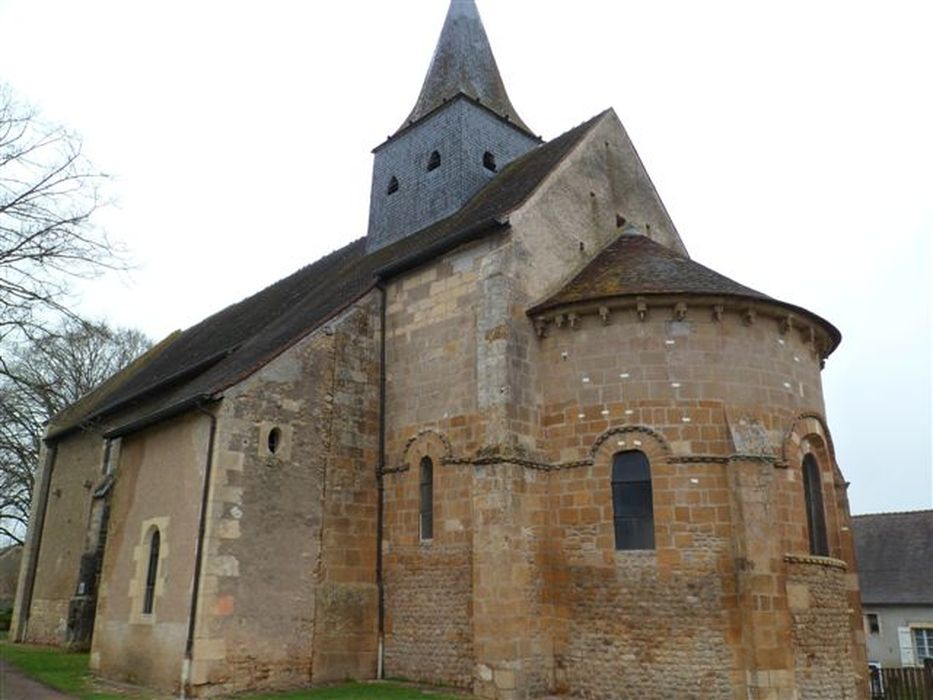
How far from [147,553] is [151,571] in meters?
0.38

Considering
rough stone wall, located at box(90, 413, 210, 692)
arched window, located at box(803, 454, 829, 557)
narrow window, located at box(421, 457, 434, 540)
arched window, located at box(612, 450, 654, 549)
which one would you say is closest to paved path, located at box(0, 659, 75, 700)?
rough stone wall, located at box(90, 413, 210, 692)

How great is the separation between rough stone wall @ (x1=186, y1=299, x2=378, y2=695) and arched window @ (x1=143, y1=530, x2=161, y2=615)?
228cm

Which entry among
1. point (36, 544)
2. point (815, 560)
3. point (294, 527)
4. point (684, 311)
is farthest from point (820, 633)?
point (36, 544)

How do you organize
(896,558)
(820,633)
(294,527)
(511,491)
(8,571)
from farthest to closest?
(8,571)
(896,558)
(294,527)
(511,491)
(820,633)

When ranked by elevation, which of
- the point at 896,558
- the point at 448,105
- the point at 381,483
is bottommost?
the point at 896,558

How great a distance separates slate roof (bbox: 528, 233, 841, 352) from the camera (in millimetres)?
13891

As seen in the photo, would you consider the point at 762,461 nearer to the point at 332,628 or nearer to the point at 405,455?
the point at 405,455

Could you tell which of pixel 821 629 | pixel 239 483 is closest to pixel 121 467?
pixel 239 483

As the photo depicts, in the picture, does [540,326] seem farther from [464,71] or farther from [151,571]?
[464,71]

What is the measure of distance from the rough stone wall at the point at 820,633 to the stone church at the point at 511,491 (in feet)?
0.16

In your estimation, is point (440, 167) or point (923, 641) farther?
point (923, 641)

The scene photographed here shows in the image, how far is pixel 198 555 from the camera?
527 inches

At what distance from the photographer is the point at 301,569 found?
14344 millimetres

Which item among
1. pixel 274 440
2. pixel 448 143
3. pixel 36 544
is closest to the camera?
pixel 274 440
